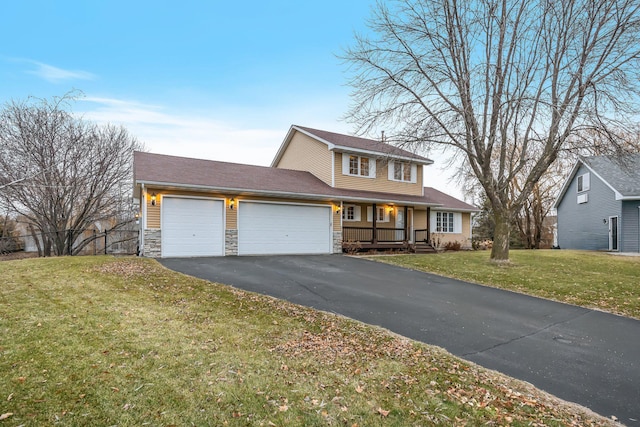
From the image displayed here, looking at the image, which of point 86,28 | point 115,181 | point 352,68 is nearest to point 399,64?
point 352,68

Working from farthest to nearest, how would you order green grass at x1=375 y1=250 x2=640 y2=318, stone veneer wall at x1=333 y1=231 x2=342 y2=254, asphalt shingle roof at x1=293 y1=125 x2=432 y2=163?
asphalt shingle roof at x1=293 y1=125 x2=432 y2=163 < stone veneer wall at x1=333 y1=231 x2=342 y2=254 < green grass at x1=375 y1=250 x2=640 y2=318

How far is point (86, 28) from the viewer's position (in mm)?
13680

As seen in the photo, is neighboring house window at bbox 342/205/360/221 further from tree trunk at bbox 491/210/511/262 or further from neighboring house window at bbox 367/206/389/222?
tree trunk at bbox 491/210/511/262

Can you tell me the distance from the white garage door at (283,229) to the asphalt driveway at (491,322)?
354cm

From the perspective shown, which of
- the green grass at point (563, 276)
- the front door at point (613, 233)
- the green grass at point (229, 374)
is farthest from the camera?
the front door at point (613, 233)

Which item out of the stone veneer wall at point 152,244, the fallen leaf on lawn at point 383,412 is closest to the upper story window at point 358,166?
the stone veneer wall at point 152,244

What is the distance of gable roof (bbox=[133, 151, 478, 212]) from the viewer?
42.3ft

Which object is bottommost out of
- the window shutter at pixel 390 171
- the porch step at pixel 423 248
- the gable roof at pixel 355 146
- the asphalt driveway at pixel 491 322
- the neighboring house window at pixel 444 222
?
the asphalt driveway at pixel 491 322

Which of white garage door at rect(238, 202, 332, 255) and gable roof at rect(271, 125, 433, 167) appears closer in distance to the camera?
white garage door at rect(238, 202, 332, 255)

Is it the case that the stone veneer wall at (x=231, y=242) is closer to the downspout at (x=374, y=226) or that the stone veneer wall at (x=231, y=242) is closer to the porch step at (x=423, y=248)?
the downspout at (x=374, y=226)

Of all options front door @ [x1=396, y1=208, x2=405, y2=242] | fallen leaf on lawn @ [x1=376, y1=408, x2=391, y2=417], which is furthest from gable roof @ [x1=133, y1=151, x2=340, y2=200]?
fallen leaf on lawn @ [x1=376, y1=408, x2=391, y2=417]

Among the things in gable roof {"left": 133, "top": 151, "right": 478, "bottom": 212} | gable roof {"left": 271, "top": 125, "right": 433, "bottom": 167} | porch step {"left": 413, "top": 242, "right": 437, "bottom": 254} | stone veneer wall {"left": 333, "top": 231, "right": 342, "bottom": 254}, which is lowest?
porch step {"left": 413, "top": 242, "right": 437, "bottom": 254}

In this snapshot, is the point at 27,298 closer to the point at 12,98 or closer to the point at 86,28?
the point at 86,28

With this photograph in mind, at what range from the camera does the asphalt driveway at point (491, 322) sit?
161 inches
